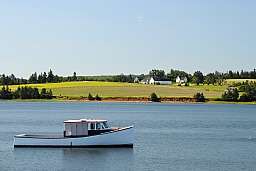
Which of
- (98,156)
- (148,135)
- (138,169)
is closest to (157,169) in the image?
(138,169)

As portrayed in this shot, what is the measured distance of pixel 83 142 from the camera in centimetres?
6444

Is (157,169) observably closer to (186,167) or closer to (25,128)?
(186,167)

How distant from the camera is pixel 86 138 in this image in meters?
64.2

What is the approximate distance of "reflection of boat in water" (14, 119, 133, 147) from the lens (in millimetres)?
64438

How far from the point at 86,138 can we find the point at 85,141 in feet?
1.16

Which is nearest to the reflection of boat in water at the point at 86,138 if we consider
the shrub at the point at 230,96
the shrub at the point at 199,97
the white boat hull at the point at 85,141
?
the white boat hull at the point at 85,141

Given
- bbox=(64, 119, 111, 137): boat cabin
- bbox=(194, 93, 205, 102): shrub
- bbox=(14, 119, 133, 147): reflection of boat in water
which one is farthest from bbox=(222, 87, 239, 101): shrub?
bbox=(64, 119, 111, 137): boat cabin

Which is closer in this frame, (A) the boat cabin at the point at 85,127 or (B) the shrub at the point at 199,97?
(A) the boat cabin at the point at 85,127

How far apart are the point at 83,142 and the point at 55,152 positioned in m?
3.46

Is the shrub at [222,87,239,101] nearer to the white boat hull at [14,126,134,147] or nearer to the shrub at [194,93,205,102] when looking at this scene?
the shrub at [194,93,205,102]

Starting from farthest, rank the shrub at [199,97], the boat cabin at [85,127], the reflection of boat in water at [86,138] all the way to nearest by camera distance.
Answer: the shrub at [199,97] < the boat cabin at [85,127] < the reflection of boat in water at [86,138]

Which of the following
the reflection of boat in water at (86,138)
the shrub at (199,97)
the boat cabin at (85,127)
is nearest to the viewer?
the reflection of boat in water at (86,138)

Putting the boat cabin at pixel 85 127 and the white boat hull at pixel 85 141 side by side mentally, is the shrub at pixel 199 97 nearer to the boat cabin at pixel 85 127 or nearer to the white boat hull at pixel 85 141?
the white boat hull at pixel 85 141

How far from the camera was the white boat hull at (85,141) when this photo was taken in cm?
6444
